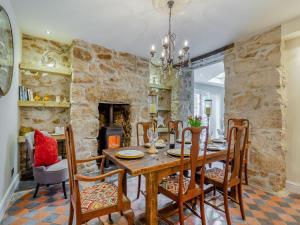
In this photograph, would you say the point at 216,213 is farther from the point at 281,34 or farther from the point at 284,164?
the point at 281,34

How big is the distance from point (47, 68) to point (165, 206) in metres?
3.04

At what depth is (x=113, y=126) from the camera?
12.3ft

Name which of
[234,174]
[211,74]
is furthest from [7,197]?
[211,74]

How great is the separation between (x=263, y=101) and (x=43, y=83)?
3991 mm

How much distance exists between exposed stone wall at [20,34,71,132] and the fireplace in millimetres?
760

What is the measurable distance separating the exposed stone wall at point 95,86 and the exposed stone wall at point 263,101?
2.12 metres

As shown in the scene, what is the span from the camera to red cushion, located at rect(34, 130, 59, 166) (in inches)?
92.5

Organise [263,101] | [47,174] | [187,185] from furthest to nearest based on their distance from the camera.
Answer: [263,101], [47,174], [187,185]

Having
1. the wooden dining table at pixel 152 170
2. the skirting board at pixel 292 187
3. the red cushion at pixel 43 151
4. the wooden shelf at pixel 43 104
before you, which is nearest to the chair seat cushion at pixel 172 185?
the wooden dining table at pixel 152 170

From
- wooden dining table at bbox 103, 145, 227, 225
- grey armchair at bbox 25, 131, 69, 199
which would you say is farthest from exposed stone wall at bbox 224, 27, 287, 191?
grey armchair at bbox 25, 131, 69, 199

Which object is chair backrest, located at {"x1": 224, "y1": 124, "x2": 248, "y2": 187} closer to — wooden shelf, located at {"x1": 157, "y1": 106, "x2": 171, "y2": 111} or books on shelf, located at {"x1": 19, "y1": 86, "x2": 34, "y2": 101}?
wooden shelf, located at {"x1": 157, "y1": 106, "x2": 171, "y2": 111}

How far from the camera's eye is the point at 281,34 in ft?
8.41

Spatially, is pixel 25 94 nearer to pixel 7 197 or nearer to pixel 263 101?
pixel 7 197

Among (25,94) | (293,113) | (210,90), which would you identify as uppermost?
(210,90)
